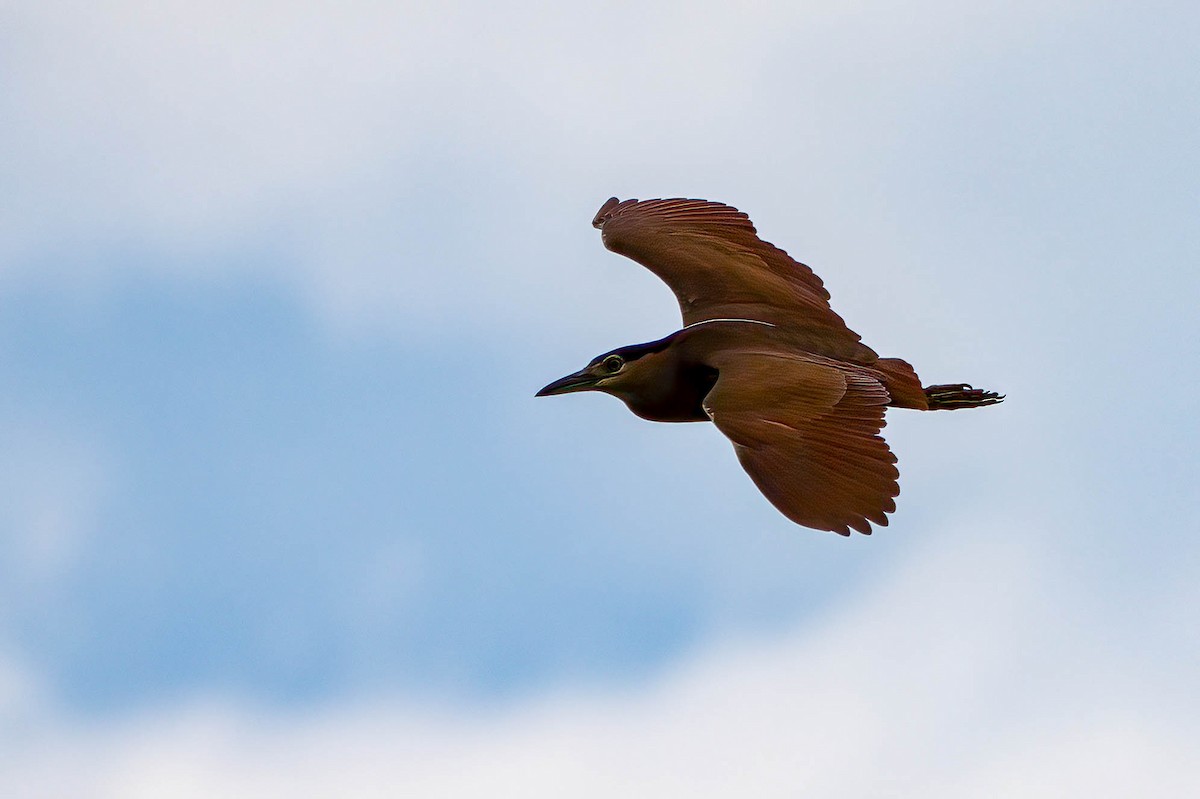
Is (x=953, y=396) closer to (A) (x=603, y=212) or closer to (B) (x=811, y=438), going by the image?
(B) (x=811, y=438)

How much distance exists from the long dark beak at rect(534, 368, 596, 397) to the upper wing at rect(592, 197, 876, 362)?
1.16 metres

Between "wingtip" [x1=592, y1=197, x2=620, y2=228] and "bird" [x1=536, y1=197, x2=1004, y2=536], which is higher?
"wingtip" [x1=592, y1=197, x2=620, y2=228]

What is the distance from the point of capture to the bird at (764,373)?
9711 mm

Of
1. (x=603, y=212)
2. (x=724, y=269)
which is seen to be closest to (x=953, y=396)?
(x=724, y=269)

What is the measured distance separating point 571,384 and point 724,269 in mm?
1880

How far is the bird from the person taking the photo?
9711mm

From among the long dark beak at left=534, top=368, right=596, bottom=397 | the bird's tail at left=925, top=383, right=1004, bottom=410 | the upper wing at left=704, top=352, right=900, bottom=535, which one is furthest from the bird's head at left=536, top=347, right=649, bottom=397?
the bird's tail at left=925, top=383, right=1004, bottom=410

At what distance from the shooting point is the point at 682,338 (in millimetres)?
11891

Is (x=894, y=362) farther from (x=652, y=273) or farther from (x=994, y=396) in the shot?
(x=652, y=273)

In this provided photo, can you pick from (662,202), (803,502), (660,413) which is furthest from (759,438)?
(662,202)

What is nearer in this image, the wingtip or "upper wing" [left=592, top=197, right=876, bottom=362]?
"upper wing" [left=592, top=197, right=876, bottom=362]

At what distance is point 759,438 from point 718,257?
3.73 m

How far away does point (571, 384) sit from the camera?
39.8 ft

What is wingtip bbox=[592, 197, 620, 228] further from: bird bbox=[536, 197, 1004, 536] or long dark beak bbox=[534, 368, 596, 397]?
long dark beak bbox=[534, 368, 596, 397]
